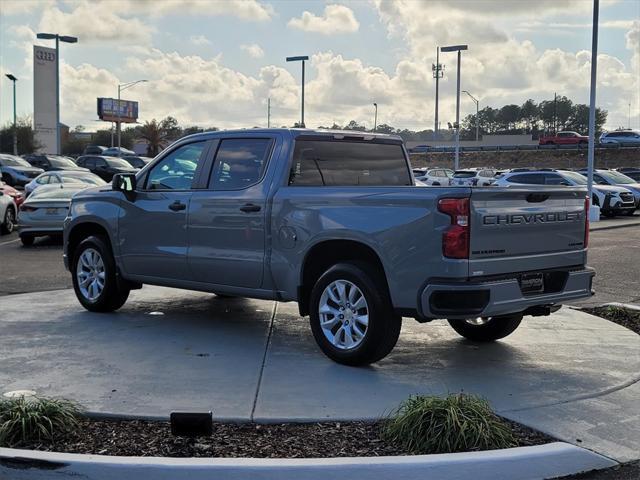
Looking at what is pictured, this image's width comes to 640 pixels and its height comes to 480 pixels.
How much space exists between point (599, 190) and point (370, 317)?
2094 cm

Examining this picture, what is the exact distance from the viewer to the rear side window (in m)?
7.02

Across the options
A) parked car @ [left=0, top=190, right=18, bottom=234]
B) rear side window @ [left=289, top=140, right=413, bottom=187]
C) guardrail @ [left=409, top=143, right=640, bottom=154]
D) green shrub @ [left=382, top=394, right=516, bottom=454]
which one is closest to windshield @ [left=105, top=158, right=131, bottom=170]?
parked car @ [left=0, top=190, right=18, bottom=234]

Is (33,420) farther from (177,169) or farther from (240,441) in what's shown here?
(177,169)

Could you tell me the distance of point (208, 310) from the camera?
8.82 metres

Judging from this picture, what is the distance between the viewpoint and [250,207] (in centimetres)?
691

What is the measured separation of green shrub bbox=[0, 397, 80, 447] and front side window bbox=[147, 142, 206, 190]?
327cm

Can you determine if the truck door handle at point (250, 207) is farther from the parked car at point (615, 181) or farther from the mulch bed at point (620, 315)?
the parked car at point (615, 181)

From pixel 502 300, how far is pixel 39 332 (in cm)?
452

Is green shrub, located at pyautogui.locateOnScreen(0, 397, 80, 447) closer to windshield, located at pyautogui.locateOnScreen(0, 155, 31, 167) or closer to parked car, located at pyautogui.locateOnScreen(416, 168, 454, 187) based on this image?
windshield, located at pyautogui.locateOnScreen(0, 155, 31, 167)

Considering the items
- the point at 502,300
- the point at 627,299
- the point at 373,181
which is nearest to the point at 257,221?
the point at 373,181

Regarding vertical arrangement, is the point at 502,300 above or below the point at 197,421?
above

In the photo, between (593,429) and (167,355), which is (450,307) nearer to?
(593,429)

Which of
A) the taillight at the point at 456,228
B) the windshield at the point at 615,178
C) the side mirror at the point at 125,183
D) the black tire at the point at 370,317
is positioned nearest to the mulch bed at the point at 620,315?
the black tire at the point at 370,317

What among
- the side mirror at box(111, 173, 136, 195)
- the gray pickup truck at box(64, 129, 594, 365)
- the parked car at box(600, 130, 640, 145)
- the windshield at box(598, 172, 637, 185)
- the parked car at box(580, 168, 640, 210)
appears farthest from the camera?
the parked car at box(600, 130, 640, 145)
